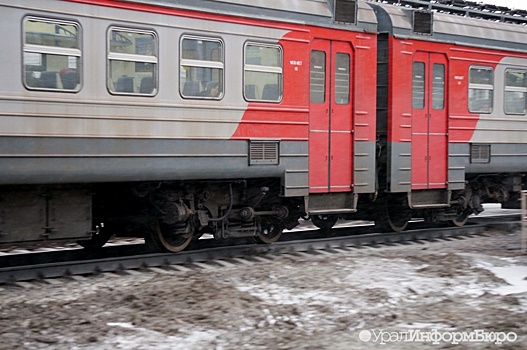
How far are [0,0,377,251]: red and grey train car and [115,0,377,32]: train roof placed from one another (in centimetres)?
2

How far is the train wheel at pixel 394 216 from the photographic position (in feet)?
49.1

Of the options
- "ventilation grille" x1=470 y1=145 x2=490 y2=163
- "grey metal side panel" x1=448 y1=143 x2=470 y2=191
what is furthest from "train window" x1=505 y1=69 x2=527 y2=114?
"grey metal side panel" x1=448 y1=143 x2=470 y2=191

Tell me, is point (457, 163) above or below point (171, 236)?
above

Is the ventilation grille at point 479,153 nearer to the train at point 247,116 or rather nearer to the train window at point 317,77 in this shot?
the train at point 247,116

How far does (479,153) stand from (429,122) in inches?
60.3

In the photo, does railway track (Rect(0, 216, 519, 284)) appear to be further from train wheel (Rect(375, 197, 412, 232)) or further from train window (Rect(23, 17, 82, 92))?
train window (Rect(23, 17, 82, 92))

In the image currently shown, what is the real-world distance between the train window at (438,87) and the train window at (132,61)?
20.3 feet

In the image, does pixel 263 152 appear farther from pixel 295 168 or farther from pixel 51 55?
pixel 51 55

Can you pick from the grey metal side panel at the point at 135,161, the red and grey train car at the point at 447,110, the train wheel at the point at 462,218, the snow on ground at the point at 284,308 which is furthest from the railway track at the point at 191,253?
the grey metal side panel at the point at 135,161

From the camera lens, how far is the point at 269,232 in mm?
13445

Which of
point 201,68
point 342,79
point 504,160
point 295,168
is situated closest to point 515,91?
point 504,160

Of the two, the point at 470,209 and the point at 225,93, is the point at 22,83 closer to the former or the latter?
the point at 225,93

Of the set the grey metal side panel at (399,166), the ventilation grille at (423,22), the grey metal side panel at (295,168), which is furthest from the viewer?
the ventilation grille at (423,22)

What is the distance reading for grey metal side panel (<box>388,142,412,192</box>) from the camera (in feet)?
46.3
